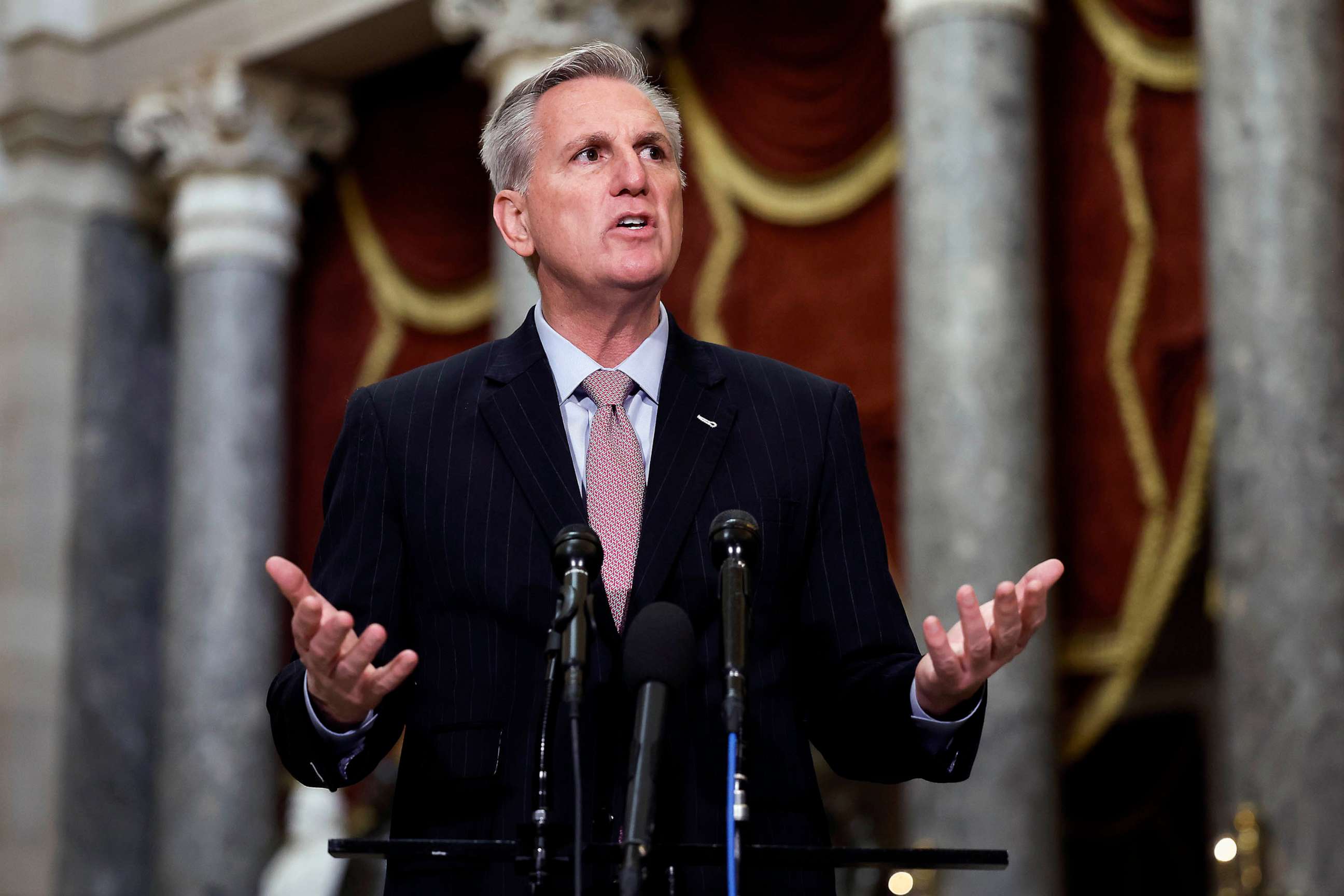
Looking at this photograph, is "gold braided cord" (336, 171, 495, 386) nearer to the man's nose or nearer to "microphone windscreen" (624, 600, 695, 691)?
the man's nose

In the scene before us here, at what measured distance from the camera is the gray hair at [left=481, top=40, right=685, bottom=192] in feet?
7.31

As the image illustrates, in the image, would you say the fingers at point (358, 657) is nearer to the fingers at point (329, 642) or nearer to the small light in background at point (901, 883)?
the fingers at point (329, 642)

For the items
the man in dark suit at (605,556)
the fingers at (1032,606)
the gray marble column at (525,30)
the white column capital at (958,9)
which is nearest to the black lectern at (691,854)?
the man in dark suit at (605,556)

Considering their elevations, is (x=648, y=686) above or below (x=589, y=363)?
below

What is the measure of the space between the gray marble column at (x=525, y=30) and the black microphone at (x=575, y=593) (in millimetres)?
5673

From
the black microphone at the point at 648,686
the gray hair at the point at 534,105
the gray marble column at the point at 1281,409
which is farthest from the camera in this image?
the gray marble column at the point at 1281,409

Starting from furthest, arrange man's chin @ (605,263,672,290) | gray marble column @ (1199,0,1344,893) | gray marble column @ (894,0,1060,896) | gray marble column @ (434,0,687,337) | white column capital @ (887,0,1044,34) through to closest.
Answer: gray marble column @ (434,0,687,337) < white column capital @ (887,0,1044,34) < gray marble column @ (894,0,1060,896) < gray marble column @ (1199,0,1344,893) < man's chin @ (605,263,672,290)

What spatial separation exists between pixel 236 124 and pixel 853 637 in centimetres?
733

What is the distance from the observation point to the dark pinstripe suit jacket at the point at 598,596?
6.36ft

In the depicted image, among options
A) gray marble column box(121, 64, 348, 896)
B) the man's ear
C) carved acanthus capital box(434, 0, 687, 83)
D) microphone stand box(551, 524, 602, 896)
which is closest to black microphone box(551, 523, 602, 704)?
microphone stand box(551, 524, 602, 896)

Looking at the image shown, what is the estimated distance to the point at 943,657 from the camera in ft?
6.01

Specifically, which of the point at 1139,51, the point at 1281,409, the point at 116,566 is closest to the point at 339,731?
the point at 1281,409

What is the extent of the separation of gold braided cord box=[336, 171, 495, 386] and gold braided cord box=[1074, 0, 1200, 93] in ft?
10.2

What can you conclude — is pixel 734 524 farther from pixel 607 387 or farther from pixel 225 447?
pixel 225 447
